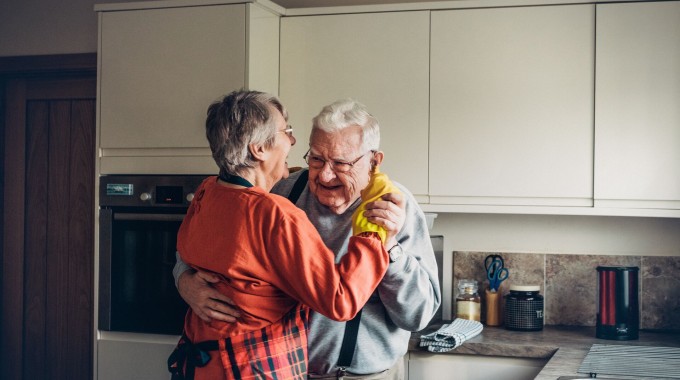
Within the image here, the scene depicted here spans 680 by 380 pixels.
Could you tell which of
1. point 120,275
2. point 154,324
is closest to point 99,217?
point 120,275

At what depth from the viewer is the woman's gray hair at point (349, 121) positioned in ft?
6.48

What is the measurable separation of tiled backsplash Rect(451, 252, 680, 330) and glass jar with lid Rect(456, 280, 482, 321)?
13 centimetres

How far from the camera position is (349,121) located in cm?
198

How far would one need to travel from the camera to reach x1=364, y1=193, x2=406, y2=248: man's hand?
1668 mm

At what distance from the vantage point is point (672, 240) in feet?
10.7

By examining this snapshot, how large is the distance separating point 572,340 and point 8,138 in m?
2.69

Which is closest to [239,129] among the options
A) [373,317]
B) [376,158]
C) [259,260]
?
[259,260]

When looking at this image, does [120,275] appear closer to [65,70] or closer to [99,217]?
[99,217]

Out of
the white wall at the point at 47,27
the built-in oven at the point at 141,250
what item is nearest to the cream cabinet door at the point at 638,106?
the built-in oven at the point at 141,250

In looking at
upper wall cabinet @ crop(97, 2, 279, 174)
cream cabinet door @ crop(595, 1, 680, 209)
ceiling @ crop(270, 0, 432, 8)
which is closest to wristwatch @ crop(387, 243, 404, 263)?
upper wall cabinet @ crop(97, 2, 279, 174)

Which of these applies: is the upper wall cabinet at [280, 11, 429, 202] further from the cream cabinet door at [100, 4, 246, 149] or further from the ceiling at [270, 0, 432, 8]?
the cream cabinet door at [100, 4, 246, 149]

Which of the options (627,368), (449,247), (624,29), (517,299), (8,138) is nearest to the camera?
(627,368)

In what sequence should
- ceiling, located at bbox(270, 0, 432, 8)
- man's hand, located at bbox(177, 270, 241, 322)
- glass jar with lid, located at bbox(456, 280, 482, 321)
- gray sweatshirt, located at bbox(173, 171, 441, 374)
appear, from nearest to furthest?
man's hand, located at bbox(177, 270, 241, 322), gray sweatshirt, located at bbox(173, 171, 441, 374), glass jar with lid, located at bbox(456, 280, 482, 321), ceiling, located at bbox(270, 0, 432, 8)

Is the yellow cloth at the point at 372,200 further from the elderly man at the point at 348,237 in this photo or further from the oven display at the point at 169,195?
the oven display at the point at 169,195
